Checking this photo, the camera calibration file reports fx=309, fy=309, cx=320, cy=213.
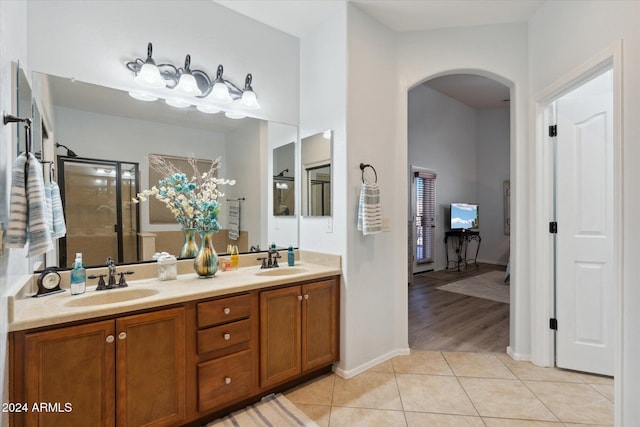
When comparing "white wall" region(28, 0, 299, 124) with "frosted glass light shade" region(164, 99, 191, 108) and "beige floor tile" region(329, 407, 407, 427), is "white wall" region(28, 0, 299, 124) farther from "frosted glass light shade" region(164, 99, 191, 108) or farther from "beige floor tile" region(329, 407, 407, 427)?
"beige floor tile" region(329, 407, 407, 427)

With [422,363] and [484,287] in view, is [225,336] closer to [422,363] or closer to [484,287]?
[422,363]

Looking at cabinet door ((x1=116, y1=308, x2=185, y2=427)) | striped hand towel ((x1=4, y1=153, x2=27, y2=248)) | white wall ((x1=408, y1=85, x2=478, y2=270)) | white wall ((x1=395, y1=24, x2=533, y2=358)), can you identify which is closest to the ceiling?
white wall ((x1=395, y1=24, x2=533, y2=358))

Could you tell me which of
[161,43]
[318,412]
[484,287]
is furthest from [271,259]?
[484,287]

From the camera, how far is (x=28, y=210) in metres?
1.25

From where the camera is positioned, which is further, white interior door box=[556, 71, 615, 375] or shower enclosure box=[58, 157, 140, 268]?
white interior door box=[556, 71, 615, 375]

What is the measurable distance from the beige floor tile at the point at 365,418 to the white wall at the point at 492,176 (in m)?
6.51

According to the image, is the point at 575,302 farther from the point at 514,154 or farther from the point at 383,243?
the point at 383,243

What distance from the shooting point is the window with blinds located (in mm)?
6172

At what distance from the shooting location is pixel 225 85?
2.43 meters

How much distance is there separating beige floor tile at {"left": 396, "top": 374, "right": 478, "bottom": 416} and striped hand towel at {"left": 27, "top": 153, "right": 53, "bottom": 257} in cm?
221

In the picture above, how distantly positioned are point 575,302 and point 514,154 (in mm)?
1315

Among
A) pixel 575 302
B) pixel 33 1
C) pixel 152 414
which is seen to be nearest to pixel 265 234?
pixel 152 414

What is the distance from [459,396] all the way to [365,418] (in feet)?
2.40

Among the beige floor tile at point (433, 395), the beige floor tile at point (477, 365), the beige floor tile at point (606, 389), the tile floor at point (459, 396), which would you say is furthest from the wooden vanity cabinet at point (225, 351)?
the beige floor tile at point (606, 389)
